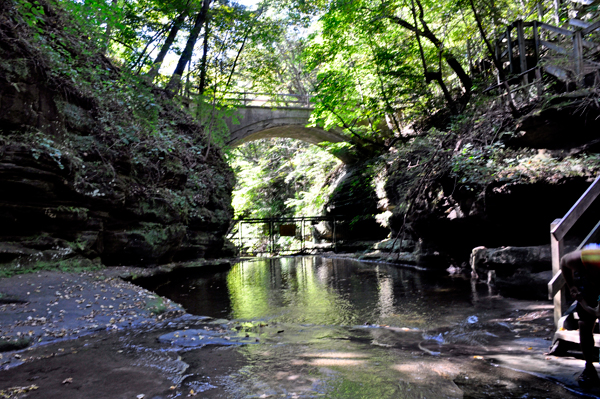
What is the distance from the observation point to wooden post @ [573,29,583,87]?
906 centimetres

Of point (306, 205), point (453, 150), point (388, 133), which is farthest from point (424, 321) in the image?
point (306, 205)

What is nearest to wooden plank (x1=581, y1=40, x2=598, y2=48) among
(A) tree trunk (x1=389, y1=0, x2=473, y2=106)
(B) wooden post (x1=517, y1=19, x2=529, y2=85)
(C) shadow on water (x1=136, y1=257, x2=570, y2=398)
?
(B) wooden post (x1=517, y1=19, x2=529, y2=85)

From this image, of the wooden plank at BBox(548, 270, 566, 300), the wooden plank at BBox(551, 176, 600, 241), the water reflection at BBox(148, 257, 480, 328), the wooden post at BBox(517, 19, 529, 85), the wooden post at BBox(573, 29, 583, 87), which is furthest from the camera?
the wooden post at BBox(517, 19, 529, 85)

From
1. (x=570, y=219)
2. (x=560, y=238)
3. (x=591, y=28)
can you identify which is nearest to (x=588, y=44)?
(x=591, y=28)

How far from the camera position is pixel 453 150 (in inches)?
471

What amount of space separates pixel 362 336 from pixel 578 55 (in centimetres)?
858

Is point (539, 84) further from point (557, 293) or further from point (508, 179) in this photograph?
point (557, 293)

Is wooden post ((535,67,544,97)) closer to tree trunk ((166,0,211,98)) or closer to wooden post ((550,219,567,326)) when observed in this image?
wooden post ((550,219,567,326))

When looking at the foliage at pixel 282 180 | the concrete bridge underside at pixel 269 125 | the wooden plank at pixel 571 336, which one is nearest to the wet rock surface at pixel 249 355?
the wooden plank at pixel 571 336

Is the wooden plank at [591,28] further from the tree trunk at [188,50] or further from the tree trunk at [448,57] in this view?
the tree trunk at [188,50]

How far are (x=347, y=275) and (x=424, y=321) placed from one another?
648 centimetres

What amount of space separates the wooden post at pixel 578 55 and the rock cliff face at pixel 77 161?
1109cm

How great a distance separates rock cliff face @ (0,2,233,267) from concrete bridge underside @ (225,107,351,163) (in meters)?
8.35

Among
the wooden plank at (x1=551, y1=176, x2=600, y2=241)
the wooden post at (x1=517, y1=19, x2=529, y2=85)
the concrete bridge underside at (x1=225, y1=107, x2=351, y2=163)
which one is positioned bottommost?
the wooden plank at (x1=551, y1=176, x2=600, y2=241)
